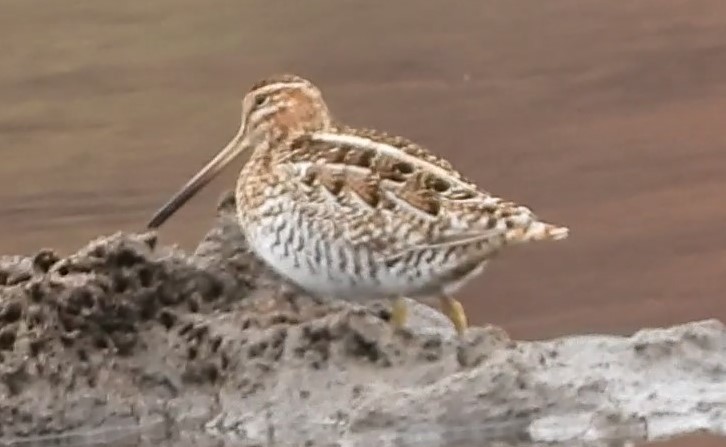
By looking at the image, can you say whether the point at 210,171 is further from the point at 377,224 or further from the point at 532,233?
the point at 532,233

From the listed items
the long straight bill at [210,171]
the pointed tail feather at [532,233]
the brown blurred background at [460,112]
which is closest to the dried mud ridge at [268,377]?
the pointed tail feather at [532,233]

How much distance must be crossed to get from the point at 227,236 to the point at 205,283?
22cm

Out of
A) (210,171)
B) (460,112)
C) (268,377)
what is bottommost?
(268,377)

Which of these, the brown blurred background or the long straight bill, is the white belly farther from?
the brown blurred background

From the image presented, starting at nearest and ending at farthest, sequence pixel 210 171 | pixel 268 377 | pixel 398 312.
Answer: pixel 268 377
pixel 398 312
pixel 210 171

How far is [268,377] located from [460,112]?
2.09 m

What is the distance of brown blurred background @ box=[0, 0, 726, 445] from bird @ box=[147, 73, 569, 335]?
0.67 m

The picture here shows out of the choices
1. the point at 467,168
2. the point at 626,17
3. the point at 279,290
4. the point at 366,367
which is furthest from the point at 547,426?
the point at 626,17

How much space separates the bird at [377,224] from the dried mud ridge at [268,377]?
2.5 inches

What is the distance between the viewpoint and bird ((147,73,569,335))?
316 centimetres

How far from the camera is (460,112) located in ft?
16.8

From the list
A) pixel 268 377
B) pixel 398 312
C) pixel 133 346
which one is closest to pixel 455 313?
pixel 398 312

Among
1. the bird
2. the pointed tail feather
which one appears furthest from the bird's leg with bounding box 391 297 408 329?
the pointed tail feather

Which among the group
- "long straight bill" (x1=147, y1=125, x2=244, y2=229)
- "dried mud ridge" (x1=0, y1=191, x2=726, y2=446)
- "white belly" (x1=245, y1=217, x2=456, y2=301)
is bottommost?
"dried mud ridge" (x1=0, y1=191, x2=726, y2=446)
